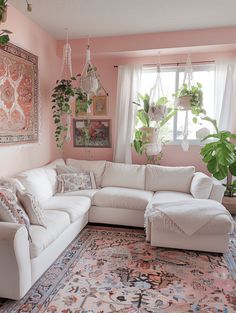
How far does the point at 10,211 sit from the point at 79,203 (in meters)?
1.17

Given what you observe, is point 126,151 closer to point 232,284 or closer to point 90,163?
point 90,163

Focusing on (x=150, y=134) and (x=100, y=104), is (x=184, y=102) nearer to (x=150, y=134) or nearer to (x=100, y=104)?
(x=150, y=134)

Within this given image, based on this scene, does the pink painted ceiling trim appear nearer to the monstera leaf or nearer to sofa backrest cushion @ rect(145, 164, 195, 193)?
the monstera leaf

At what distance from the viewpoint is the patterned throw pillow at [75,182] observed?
3830mm

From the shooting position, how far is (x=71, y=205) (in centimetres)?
312

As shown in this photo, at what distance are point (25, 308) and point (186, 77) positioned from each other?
3.78 meters

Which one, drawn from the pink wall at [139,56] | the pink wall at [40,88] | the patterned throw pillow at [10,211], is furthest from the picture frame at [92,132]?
the patterned throw pillow at [10,211]

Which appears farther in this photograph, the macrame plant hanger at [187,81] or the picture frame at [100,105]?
the picture frame at [100,105]

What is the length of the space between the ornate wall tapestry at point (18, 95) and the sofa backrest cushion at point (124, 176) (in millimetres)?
1254

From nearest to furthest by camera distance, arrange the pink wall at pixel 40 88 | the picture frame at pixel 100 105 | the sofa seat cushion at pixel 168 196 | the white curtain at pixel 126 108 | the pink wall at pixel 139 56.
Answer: the pink wall at pixel 40 88
the sofa seat cushion at pixel 168 196
the pink wall at pixel 139 56
the white curtain at pixel 126 108
the picture frame at pixel 100 105

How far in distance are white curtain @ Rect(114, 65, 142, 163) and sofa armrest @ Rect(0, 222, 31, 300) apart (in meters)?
2.70

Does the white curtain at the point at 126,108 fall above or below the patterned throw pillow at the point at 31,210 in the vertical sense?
above

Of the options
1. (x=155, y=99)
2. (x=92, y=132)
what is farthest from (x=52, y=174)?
(x=155, y=99)

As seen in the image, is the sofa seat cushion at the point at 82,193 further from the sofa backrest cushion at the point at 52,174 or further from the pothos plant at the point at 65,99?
the pothos plant at the point at 65,99
